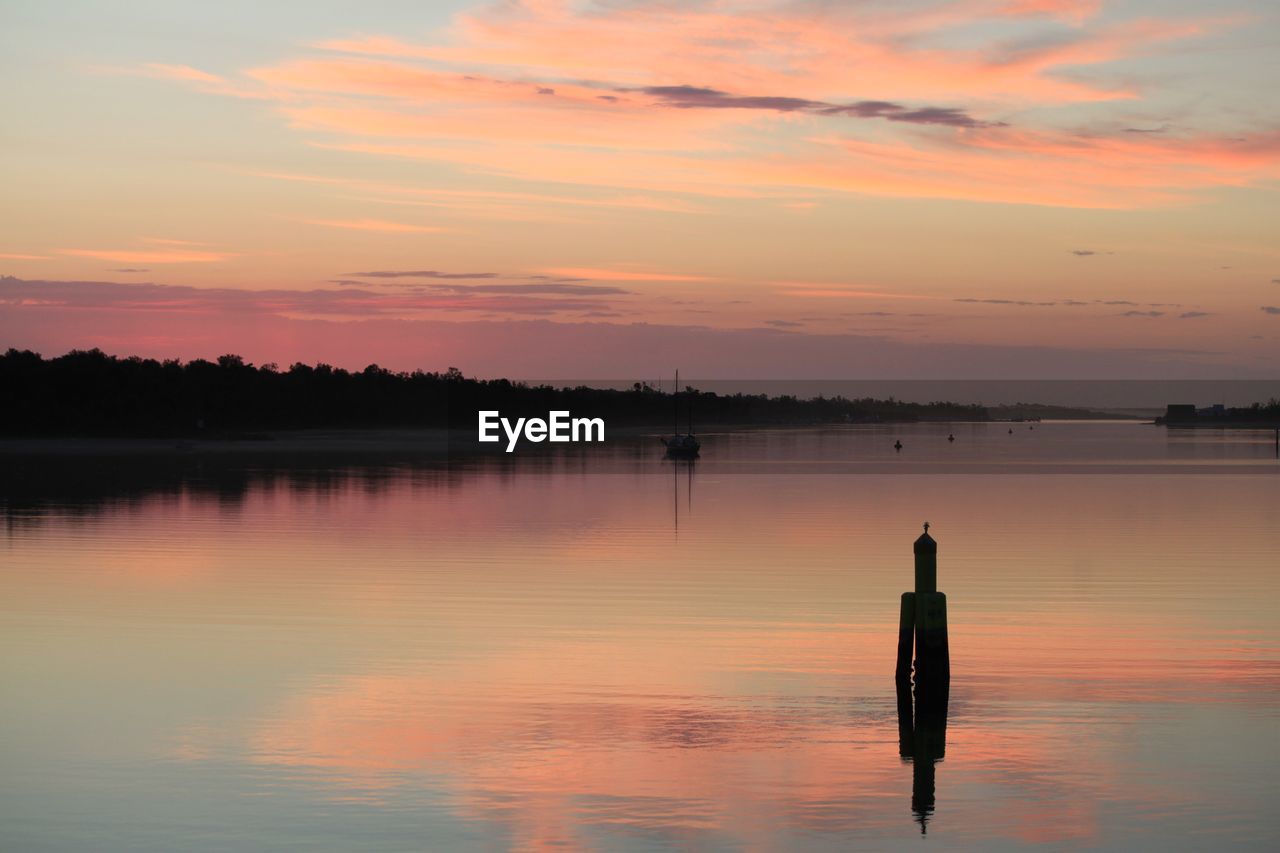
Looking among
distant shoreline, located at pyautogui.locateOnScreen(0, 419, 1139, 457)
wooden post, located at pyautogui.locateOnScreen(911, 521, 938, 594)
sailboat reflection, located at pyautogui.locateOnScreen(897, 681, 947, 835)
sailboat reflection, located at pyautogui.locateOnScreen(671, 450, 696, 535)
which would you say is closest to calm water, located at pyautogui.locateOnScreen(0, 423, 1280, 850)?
sailboat reflection, located at pyautogui.locateOnScreen(897, 681, 947, 835)

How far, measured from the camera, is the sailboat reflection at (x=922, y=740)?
1705 centimetres

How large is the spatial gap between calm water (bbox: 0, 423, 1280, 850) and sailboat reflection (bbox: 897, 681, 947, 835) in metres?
0.14

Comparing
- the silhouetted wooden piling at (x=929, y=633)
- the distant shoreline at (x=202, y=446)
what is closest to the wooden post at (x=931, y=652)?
the silhouetted wooden piling at (x=929, y=633)

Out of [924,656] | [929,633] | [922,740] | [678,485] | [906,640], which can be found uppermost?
[929,633]

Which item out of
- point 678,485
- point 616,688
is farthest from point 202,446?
point 616,688

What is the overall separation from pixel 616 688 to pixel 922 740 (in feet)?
17.4

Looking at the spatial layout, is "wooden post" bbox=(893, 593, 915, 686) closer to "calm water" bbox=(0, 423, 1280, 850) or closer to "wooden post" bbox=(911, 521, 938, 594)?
"wooden post" bbox=(911, 521, 938, 594)

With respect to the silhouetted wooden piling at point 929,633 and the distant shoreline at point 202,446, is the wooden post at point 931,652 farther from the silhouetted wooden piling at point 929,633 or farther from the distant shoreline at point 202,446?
the distant shoreline at point 202,446

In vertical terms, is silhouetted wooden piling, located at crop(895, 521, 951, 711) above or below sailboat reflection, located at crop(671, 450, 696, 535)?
above

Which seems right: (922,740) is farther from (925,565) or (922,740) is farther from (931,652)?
(925,565)

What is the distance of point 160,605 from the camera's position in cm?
3303

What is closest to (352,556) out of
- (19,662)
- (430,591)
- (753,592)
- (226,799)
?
(430,591)

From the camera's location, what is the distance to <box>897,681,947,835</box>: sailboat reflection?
55.9 feet

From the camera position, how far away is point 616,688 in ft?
77.3
